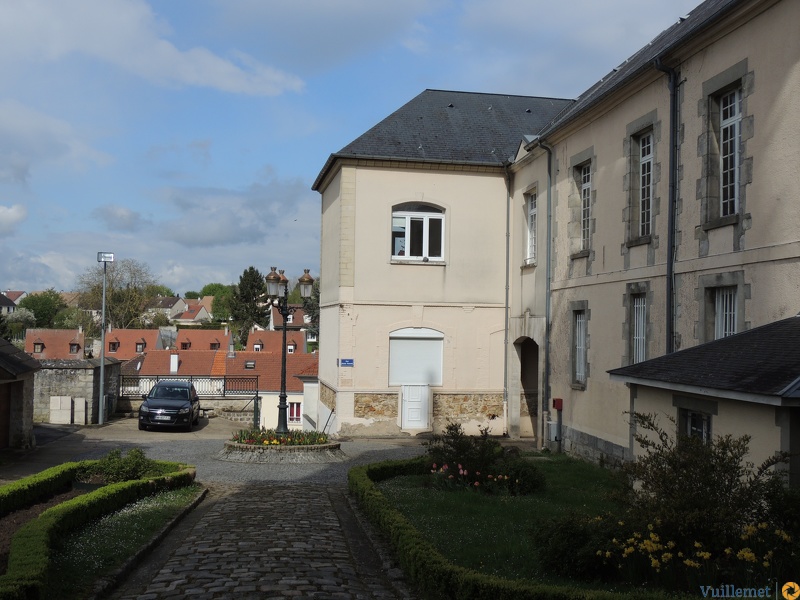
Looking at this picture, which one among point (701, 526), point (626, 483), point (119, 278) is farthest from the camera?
point (119, 278)

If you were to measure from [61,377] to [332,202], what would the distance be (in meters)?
10.6

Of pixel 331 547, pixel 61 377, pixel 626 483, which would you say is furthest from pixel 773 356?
pixel 61 377

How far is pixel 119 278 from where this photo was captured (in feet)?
219

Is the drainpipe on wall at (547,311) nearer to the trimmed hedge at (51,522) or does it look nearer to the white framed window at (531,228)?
the white framed window at (531,228)

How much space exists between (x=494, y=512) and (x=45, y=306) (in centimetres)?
11119

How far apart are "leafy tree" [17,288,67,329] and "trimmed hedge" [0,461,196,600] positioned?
101558 millimetres

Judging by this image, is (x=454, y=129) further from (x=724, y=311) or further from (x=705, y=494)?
(x=705, y=494)

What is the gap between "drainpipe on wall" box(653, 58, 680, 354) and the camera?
44.7 ft

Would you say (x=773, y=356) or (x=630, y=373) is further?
(x=630, y=373)

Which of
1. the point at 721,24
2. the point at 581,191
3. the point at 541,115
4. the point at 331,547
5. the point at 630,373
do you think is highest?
the point at 541,115

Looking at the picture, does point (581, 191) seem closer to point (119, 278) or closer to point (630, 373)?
point (630, 373)

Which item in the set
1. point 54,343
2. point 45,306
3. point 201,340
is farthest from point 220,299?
point 54,343

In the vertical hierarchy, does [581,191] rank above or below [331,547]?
above

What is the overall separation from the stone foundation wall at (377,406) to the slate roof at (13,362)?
826 centimetres
